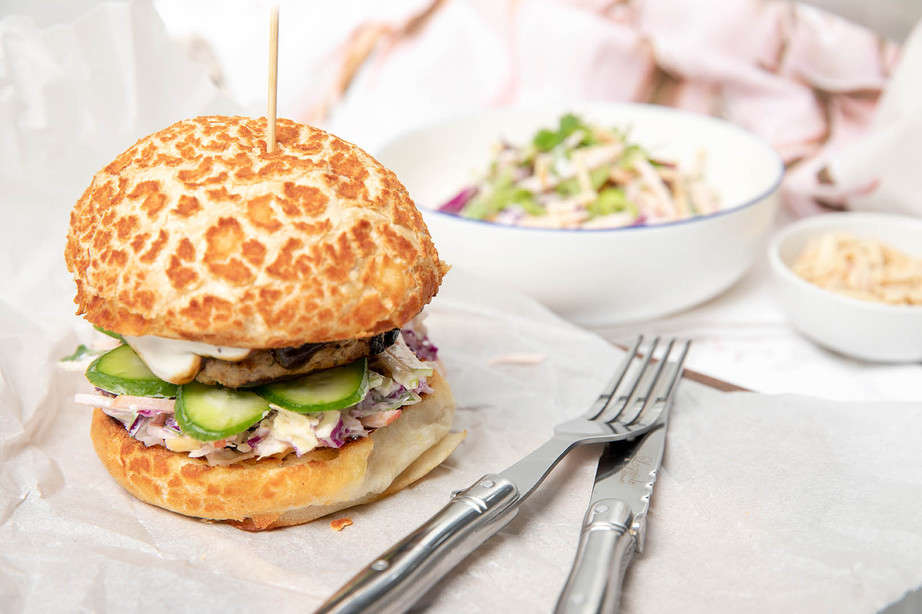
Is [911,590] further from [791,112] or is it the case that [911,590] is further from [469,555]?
[791,112]

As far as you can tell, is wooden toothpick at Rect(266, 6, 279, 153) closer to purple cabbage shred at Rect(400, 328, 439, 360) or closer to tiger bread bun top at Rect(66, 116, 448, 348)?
tiger bread bun top at Rect(66, 116, 448, 348)

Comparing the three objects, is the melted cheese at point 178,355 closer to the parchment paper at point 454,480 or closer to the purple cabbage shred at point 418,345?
the parchment paper at point 454,480

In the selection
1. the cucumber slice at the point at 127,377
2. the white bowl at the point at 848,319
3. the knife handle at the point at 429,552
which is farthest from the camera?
the white bowl at the point at 848,319

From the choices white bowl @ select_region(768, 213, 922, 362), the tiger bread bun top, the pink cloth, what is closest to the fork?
the tiger bread bun top

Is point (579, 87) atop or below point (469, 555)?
below

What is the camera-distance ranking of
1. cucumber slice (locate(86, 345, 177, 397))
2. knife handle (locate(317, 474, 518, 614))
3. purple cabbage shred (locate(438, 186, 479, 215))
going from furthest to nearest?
purple cabbage shred (locate(438, 186, 479, 215)) < cucumber slice (locate(86, 345, 177, 397)) < knife handle (locate(317, 474, 518, 614))

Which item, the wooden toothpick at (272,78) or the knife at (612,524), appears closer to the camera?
the knife at (612,524)

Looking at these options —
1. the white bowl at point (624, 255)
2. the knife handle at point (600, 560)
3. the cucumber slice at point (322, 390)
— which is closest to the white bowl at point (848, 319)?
the white bowl at point (624, 255)

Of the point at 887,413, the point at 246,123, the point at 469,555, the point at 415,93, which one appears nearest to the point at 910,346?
the point at 887,413
